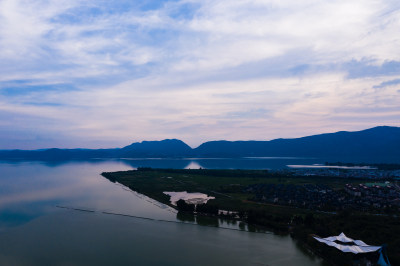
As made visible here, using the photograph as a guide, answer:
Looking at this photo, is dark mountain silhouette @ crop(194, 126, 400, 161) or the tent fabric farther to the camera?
dark mountain silhouette @ crop(194, 126, 400, 161)

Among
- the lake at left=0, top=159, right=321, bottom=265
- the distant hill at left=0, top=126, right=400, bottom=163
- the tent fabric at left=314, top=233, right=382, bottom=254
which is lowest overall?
the lake at left=0, top=159, right=321, bottom=265

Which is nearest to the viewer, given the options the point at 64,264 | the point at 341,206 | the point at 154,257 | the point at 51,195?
the point at 64,264

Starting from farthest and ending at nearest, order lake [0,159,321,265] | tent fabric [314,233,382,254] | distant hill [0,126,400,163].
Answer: distant hill [0,126,400,163]
lake [0,159,321,265]
tent fabric [314,233,382,254]

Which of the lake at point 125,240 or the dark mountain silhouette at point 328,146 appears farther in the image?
the dark mountain silhouette at point 328,146

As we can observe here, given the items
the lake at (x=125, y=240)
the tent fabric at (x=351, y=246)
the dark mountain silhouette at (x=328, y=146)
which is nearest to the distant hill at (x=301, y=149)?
the dark mountain silhouette at (x=328, y=146)

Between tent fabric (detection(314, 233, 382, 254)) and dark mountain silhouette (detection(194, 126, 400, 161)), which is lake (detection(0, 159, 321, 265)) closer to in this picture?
tent fabric (detection(314, 233, 382, 254))

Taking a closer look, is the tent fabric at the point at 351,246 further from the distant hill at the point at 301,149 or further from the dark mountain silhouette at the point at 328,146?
the dark mountain silhouette at the point at 328,146

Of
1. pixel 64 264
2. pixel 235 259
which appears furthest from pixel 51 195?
pixel 235 259

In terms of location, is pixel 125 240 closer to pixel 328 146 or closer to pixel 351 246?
pixel 351 246

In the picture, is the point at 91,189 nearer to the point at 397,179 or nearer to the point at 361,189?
the point at 361,189

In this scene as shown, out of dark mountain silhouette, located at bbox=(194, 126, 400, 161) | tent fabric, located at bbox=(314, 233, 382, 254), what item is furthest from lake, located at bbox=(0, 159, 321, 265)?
dark mountain silhouette, located at bbox=(194, 126, 400, 161)

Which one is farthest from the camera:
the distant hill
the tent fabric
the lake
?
the distant hill
